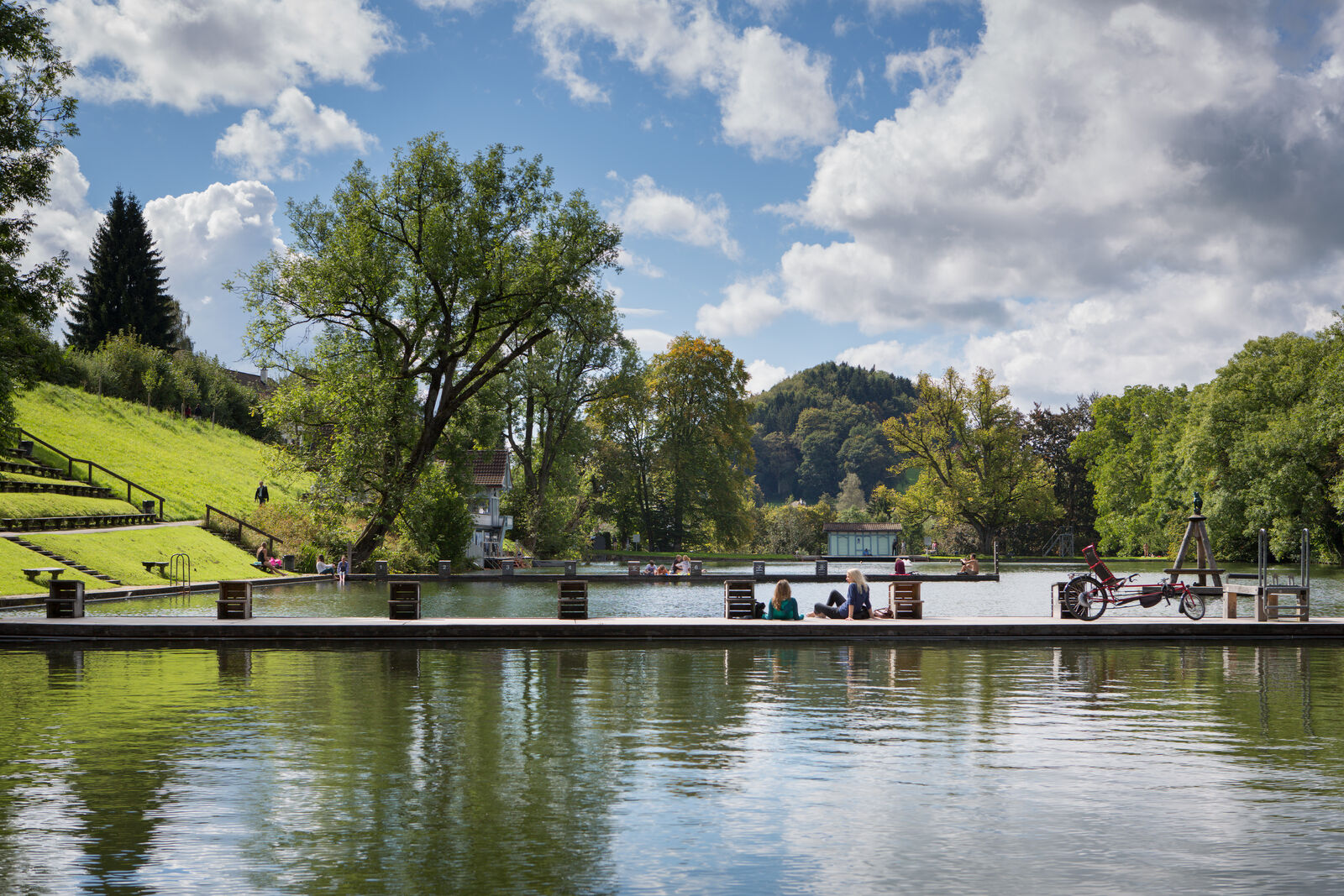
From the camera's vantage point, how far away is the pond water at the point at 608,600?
29.9 metres

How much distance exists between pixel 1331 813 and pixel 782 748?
4.78 m

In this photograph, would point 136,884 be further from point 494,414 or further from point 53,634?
point 494,414

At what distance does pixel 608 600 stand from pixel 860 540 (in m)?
64.6

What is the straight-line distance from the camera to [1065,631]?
22.5 metres

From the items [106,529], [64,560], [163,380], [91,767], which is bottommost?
[91,767]

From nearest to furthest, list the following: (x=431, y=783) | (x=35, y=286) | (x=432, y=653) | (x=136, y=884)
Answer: (x=136, y=884) < (x=431, y=783) < (x=432, y=653) < (x=35, y=286)

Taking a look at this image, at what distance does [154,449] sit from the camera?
2486 inches

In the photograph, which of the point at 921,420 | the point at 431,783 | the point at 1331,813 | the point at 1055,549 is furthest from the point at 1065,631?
the point at 1055,549

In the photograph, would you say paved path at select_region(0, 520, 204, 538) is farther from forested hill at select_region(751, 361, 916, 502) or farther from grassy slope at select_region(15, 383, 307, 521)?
forested hill at select_region(751, 361, 916, 502)

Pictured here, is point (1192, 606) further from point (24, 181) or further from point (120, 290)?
point (120, 290)

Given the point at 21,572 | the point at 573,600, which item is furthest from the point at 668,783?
the point at 21,572

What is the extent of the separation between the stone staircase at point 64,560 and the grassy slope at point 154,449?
10.1 m

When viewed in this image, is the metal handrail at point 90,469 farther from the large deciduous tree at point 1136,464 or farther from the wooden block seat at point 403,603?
the large deciduous tree at point 1136,464

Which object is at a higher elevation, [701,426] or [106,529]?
[701,426]
